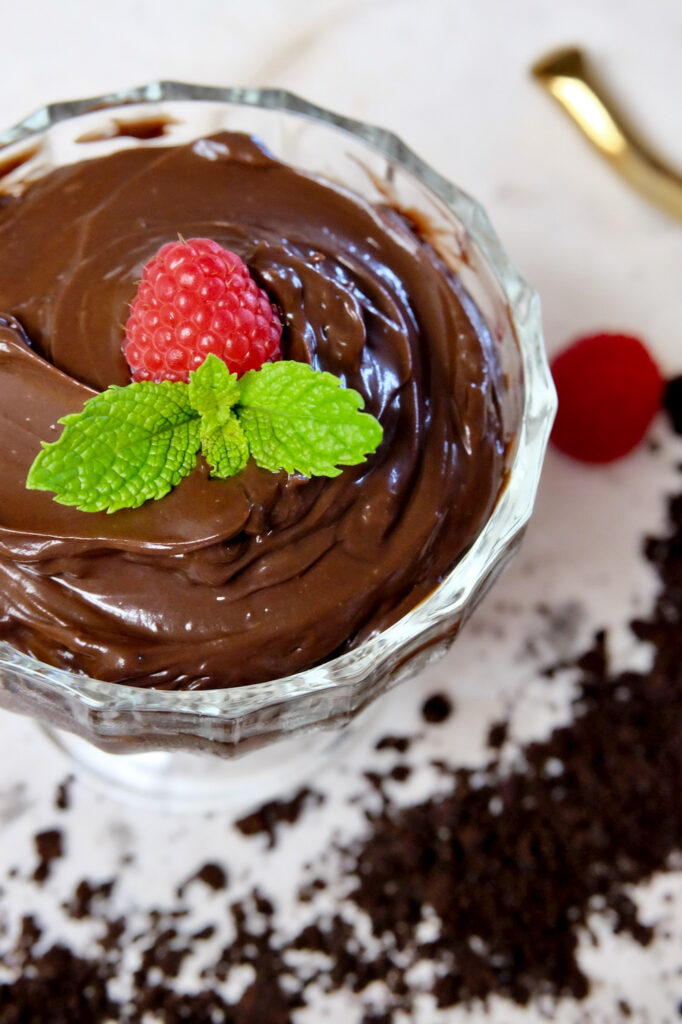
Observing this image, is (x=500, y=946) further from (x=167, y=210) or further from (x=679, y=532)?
(x=167, y=210)

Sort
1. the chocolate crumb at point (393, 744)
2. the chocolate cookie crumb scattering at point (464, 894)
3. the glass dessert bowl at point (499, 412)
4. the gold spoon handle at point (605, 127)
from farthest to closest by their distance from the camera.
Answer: the gold spoon handle at point (605, 127) → the chocolate crumb at point (393, 744) → the chocolate cookie crumb scattering at point (464, 894) → the glass dessert bowl at point (499, 412)

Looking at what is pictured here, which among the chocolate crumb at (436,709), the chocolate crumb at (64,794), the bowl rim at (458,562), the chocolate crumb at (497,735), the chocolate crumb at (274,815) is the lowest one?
the chocolate crumb at (274,815)

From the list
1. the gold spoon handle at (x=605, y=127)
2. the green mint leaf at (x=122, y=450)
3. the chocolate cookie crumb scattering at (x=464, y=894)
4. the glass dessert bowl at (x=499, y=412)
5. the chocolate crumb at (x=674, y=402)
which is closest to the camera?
the green mint leaf at (x=122, y=450)

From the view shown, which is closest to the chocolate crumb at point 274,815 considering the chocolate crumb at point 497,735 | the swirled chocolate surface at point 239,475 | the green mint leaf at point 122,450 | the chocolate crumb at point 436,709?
the chocolate crumb at point 436,709

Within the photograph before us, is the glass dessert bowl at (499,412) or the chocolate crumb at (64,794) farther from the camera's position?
the chocolate crumb at (64,794)

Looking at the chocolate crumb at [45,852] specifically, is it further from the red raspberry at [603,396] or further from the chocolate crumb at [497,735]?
the red raspberry at [603,396]

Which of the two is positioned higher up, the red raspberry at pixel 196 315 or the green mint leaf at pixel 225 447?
the red raspberry at pixel 196 315

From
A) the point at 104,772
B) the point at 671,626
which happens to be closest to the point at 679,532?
the point at 671,626
